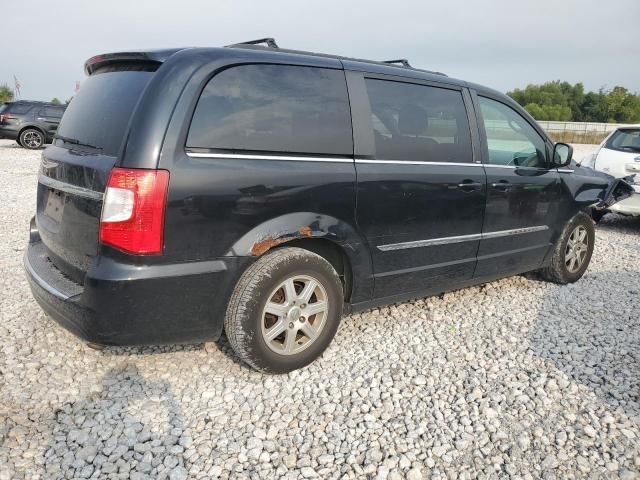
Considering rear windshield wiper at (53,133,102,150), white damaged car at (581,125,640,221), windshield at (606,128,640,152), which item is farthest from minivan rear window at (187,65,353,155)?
windshield at (606,128,640,152)

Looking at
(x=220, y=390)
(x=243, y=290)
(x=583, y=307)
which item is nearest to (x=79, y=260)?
(x=243, y=290)

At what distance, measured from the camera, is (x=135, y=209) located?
2.46 meters

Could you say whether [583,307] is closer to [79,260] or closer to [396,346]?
[396,346]

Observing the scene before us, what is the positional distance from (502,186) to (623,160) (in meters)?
4.32

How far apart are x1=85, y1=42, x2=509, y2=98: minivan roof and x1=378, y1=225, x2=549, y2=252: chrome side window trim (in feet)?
3.91

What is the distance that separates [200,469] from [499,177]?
3052 mm

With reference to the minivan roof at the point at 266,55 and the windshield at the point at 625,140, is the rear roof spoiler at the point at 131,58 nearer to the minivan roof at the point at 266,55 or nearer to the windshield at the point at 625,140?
the minivan roof at the point at 266,55

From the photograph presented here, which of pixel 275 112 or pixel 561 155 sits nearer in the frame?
pixel 275 112

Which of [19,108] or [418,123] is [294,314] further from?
[19,108]

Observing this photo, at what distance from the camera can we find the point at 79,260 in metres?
2.71

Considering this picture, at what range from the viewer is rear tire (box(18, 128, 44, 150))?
17266 millimetres

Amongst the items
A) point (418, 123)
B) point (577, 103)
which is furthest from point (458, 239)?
point (577, 103)

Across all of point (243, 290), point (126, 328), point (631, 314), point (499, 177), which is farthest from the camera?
point (631, 314)

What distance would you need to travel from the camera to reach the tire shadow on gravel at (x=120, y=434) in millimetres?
2295
